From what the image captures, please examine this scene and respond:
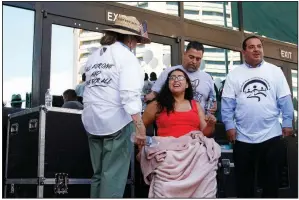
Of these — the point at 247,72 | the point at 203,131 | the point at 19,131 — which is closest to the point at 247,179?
the point at 203,131

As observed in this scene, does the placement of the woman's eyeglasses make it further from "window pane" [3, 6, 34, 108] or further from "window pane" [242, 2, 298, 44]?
"window pane" [242, 2, 298, 44]

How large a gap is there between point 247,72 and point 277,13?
131 inches

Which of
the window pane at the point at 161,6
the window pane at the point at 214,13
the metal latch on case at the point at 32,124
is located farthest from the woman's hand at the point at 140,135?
the window pane at the point at 214,13

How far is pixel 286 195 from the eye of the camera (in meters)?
5.31

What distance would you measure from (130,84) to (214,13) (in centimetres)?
351

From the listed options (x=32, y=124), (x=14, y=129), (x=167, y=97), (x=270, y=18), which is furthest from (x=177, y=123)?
(x=270, y=18)

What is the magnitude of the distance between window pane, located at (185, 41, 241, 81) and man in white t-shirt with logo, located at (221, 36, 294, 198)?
2.17m

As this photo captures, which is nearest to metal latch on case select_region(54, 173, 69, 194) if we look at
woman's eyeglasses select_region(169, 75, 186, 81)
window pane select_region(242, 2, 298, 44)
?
woman's eyeglasses select_region(169, 75, 186, 81)

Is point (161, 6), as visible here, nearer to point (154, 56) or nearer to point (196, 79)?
point (154, 56)

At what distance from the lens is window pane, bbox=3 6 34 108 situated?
4551 mm

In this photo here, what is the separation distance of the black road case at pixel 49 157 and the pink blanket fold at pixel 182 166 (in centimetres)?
56

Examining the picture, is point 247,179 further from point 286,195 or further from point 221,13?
point 221,13

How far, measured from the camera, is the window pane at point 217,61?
606cm

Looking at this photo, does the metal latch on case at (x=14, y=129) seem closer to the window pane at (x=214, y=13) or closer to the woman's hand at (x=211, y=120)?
the woman's hand at (x=211, y=120)
